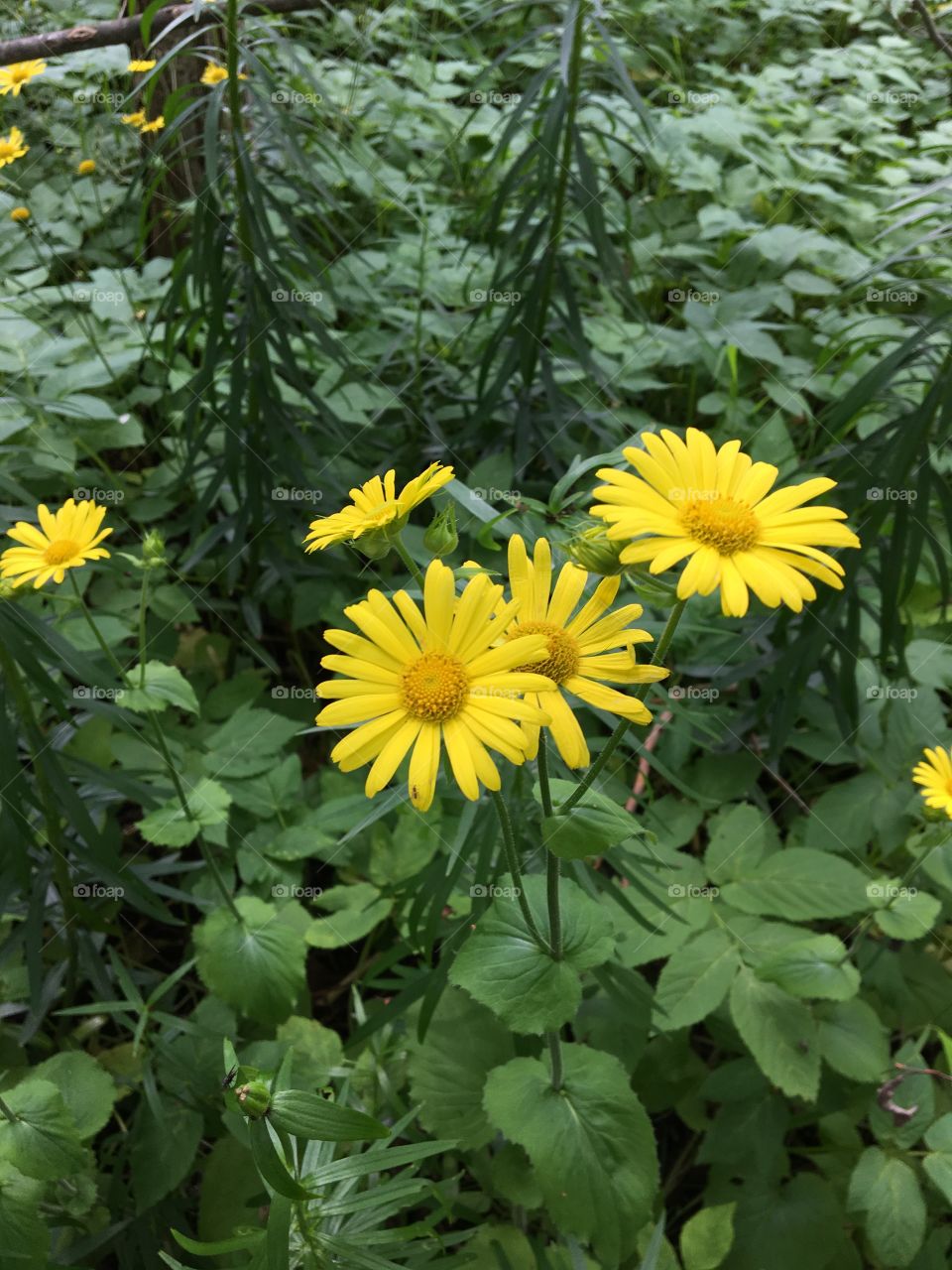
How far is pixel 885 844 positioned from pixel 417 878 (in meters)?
0.80

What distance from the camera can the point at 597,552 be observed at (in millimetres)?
635

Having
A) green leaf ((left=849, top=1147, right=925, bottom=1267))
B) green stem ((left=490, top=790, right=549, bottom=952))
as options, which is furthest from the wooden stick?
green leaf ((left=849, top=1147, right=925, bottom=1267))

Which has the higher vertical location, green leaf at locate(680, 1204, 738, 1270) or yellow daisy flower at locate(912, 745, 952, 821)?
yellow daisy flower at locate(912, 745, 952, 821)

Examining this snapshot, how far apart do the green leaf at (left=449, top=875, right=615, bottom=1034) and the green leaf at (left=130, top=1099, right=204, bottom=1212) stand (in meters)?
0.56

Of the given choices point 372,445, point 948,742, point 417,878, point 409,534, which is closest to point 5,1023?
point 417,878

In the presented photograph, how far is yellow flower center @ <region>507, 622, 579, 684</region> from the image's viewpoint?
66 centimetres

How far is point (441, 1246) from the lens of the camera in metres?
0.89

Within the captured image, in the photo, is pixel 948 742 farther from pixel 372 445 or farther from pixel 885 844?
pixel 372 445

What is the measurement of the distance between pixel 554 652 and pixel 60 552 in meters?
0.64

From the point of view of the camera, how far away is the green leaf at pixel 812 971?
107 centimetres
